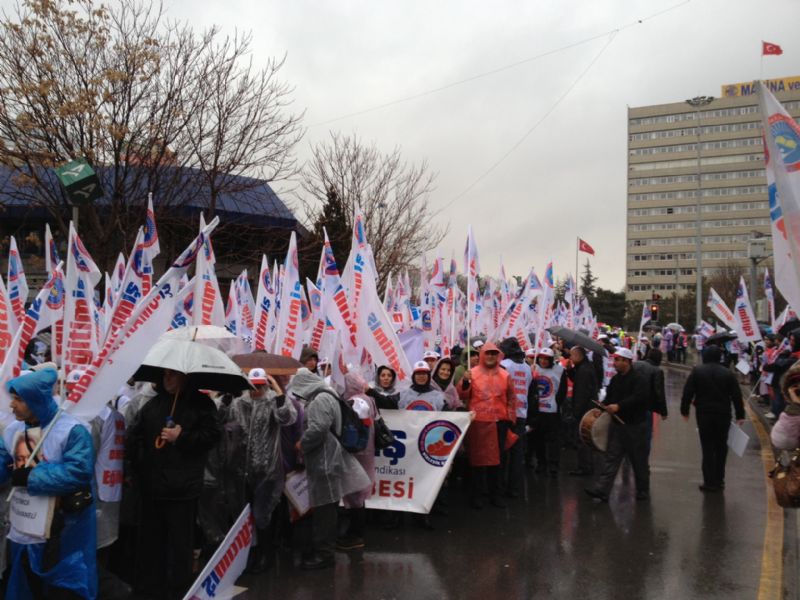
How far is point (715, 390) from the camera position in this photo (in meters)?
8.80

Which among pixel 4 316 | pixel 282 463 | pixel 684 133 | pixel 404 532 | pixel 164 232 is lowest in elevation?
pixel 404 532

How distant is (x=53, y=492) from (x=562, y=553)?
4.33m

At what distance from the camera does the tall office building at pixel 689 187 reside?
104750 millimetres

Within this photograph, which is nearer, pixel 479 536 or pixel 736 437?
pixel 479 536

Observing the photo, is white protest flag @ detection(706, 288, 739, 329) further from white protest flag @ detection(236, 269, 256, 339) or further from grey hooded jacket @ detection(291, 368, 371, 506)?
grey hooded jacket @ detection(291, 368, 371, 506)

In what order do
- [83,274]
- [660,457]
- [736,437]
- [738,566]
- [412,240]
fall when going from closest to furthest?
1. [738,566]
2. [83,274]
3. [736,437]
4. [660,457]
5. [412,240]

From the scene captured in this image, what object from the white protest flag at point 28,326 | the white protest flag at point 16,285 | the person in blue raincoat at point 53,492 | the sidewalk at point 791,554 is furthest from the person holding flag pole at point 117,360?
the sidewalk at point 791,554

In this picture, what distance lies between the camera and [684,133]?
108 meters

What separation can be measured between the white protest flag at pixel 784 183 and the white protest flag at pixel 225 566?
153 inches

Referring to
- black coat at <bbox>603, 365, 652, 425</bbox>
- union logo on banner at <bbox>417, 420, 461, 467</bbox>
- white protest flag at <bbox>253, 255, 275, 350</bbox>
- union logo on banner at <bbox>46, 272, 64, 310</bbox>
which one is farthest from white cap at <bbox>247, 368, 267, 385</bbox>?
black coat at <bbox>603, 365, 652, 425</bbox>

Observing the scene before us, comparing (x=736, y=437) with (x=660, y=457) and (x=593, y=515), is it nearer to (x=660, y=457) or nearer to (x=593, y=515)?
(x=593, y=515)

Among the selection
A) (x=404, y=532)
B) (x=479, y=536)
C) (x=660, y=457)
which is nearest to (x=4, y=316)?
(x=404, y=532)

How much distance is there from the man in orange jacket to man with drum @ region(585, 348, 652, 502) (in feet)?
3.90

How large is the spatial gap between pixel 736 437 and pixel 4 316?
8518 mm
